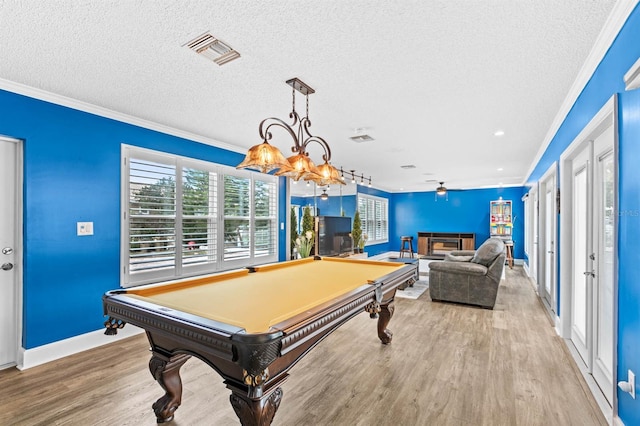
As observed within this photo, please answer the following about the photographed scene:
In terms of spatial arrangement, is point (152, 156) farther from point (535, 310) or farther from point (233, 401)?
point (535, 310)

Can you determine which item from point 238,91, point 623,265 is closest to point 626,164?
point 623,265

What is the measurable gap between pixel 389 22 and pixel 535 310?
15.4ft

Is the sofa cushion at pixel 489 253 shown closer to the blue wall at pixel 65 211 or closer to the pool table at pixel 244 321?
the pool table at pixel 244 321

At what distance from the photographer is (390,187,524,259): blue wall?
962 centimetres

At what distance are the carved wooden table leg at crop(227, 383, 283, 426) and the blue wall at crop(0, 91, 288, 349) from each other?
2.63 meters

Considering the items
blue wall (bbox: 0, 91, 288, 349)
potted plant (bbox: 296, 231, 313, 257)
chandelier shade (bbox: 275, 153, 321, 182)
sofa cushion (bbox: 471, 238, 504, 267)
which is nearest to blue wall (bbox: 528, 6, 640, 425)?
chandelier shade (bbox: 275, 153, 321, 182)

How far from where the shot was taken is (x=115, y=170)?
348 centimetres

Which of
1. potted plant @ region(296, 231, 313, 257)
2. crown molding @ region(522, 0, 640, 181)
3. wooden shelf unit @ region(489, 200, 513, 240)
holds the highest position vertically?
crown molding @ region(522, 0, 640, 181)

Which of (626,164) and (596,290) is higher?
(626,164)

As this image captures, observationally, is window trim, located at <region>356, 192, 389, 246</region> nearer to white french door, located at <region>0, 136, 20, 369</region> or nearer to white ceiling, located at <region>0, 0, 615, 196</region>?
white ceiling, located at <region>0, 0, 615, 196</region>

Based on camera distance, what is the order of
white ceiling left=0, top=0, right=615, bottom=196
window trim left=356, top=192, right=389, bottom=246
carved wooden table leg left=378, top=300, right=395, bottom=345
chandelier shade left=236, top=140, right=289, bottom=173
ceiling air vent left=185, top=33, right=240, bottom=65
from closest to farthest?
white ceiling left=0, top=0, right=615, bottom=196, ceiling air vent left=185, top=33, right=240, bottom=65, chandelier shade left=236, top=140, right=289, bottom=173, carved wooden table leg left=378, top=300, right=395, bottom=345, window trim left=356, top=192, right=389, bottom=246

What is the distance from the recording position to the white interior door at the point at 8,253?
283cm

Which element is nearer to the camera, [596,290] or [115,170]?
[596,290]

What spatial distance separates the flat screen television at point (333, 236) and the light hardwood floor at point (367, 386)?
13.1 ft
